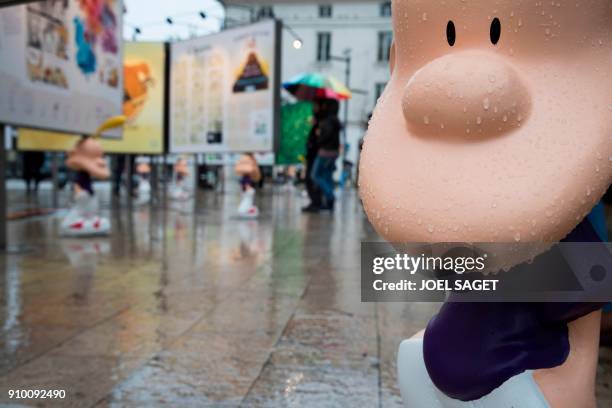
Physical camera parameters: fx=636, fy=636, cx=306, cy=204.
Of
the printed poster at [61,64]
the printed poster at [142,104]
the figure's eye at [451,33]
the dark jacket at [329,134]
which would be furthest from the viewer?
the printed poster at [142,104]

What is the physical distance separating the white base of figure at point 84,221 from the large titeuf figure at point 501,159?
5.73 metres

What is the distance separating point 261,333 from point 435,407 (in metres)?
1.58

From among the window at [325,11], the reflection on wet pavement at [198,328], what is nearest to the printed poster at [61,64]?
the reflection on wet pavement at [198,328]

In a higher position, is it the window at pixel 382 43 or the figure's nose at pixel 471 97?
the window at pixel 382 43

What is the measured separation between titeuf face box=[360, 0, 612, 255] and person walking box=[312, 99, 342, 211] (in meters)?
8.47

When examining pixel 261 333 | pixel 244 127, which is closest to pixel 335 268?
pixel 261 333

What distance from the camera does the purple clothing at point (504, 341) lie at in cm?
129

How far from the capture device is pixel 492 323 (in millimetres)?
1326

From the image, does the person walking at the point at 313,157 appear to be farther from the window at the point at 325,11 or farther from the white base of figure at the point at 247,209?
the window at the point at 325,11

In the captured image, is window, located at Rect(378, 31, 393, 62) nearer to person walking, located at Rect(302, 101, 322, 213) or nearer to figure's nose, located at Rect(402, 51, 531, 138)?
person walking, located at Rect(302, 101, 322, 213)

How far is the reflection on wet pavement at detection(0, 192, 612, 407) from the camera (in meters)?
2.23

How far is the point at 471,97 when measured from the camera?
1.17 m

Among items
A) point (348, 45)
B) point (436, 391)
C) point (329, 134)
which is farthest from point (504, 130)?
point (348, 45)

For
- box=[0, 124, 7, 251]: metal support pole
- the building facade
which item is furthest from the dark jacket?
the building facade
